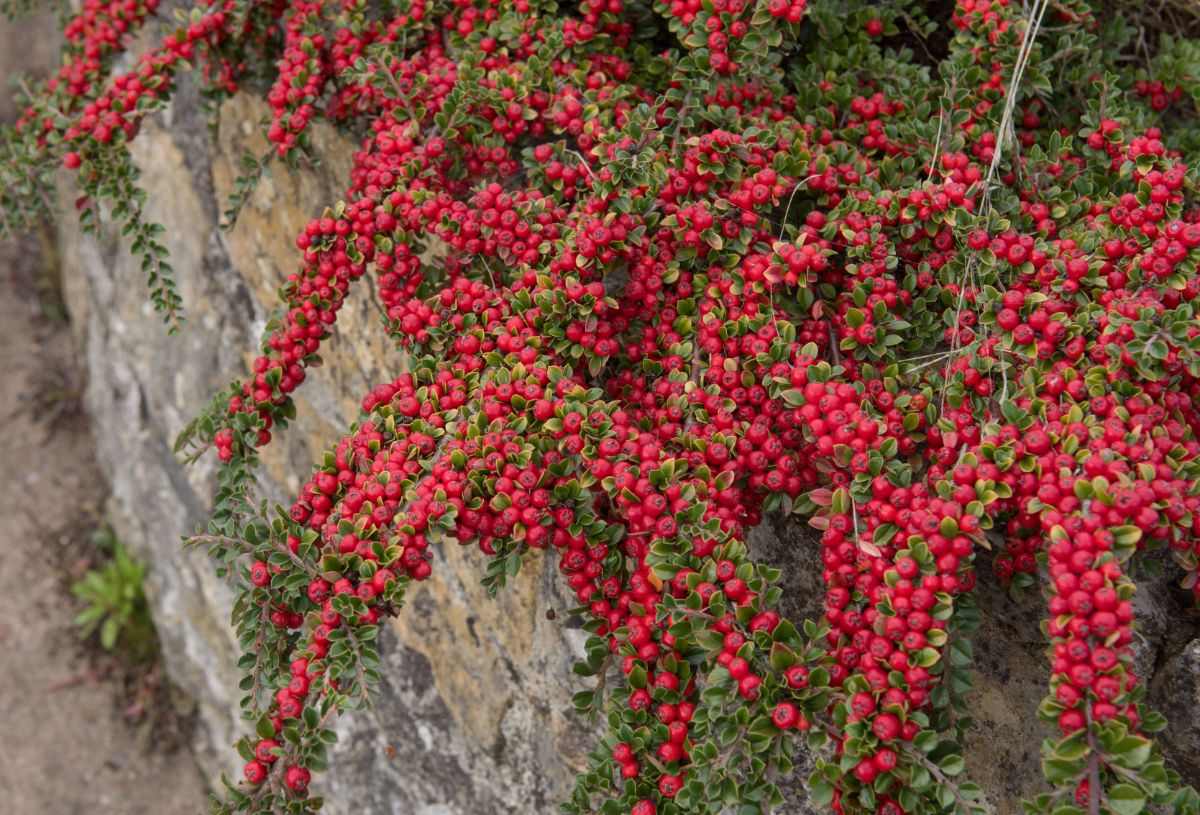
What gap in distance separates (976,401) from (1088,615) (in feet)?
1.82

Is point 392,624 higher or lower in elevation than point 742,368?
lower

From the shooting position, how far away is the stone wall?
2271mm

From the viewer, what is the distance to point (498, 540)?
215 centimetres

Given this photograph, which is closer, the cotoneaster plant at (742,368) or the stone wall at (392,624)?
the cotoneaster plant at (742,368)

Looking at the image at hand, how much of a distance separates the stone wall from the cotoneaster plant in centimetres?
30

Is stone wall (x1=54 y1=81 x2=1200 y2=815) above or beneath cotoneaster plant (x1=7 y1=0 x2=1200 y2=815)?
beneath

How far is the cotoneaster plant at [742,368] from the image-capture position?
1.84 metres

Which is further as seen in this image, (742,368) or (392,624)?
(392,624)

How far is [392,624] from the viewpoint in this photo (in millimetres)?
3457

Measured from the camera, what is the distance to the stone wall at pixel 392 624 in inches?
89.4

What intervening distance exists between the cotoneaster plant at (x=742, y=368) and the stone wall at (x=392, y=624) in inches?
11.9

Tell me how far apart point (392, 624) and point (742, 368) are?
1.85 meters

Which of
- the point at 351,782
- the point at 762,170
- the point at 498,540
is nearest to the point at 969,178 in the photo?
the point at 762,170

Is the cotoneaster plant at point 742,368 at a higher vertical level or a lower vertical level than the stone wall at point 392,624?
higher
